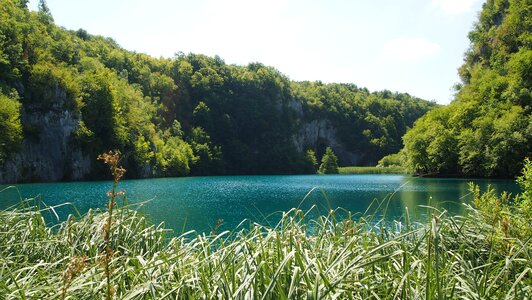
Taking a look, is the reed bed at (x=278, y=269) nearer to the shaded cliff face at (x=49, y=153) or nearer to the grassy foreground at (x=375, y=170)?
the shaded cliff face at (x=49, y=153)

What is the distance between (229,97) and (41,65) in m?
64.1

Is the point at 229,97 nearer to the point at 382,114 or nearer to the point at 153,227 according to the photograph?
the point at 382,114

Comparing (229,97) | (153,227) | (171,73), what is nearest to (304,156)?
(229,97)

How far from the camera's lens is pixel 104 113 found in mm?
62531

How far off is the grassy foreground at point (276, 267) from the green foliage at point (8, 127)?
140 ft

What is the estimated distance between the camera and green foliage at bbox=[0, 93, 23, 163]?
139 ft

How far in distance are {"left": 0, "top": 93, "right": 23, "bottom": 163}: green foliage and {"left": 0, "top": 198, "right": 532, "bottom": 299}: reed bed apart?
4344 cm

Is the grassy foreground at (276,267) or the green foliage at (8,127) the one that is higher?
the green foliage at (8,127)

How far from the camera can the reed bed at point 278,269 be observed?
2.45 m

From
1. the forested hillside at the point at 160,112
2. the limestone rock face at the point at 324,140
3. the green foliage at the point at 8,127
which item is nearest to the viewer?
the green foliage at the point at 8,127

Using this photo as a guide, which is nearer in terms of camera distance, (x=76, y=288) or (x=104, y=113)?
(x=76, y=288)

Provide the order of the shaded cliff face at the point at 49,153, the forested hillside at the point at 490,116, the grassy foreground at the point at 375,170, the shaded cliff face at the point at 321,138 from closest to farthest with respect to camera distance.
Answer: the forested hillside at the point at 490,116 < the shaded cliff face at the point at 49,153 < the grassy foreground at the point at 375,170 < the shaded cliff face at the point at 321,138

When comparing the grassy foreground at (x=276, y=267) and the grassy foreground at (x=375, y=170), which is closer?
the grassy foreground at (x=276, y=267)

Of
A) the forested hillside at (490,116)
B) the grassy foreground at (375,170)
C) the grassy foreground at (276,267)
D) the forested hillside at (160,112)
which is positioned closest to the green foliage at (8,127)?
the forested hillside at (160,112)
